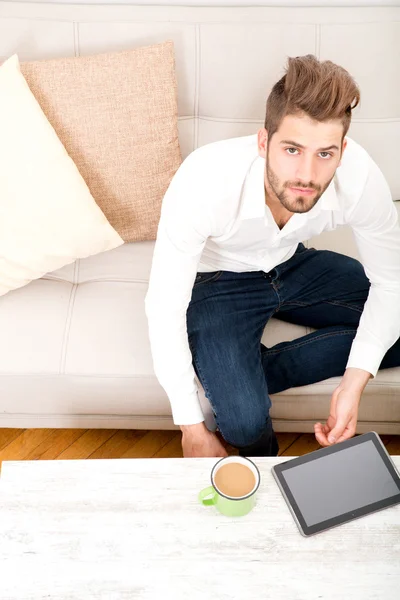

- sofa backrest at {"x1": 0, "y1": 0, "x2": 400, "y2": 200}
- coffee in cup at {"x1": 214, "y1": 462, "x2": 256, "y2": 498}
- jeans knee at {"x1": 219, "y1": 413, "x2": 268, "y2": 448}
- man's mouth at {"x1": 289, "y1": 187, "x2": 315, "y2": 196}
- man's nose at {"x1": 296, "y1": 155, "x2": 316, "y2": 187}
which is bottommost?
jeans knee at {"x1": 219, "y1": 413, "x2": 268, "y2": 448}

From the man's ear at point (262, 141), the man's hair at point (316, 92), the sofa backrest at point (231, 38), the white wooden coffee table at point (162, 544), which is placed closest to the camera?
the white wooden coffee table at point (162, 544)

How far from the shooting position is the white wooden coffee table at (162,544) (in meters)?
1.01

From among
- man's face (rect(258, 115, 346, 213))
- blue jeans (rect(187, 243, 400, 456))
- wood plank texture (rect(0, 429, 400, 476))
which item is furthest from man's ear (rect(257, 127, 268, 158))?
wood plank texture (rect(0, 429, 400, 476))

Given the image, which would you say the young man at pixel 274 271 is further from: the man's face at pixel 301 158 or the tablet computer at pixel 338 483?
the tablet computer at pixel 338 483

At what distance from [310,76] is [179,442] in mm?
1012

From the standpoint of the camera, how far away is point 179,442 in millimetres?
1728

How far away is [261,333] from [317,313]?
6.0 inches

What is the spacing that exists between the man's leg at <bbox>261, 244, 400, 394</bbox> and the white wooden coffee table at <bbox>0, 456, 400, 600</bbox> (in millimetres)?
340

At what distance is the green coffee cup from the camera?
105cm

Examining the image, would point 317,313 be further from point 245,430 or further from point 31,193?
Answer: point 31,193

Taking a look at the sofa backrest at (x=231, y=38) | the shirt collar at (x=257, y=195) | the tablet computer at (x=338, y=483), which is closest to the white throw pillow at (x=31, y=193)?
the sofa backrest at (x=231, y=38)

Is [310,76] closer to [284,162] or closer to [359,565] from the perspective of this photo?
[284,162]

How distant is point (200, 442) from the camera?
4.40 feet

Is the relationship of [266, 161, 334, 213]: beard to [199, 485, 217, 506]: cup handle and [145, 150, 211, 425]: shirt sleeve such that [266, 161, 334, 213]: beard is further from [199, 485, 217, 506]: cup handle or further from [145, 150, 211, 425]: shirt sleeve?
[199, 485, 217, 506]: cup handle
